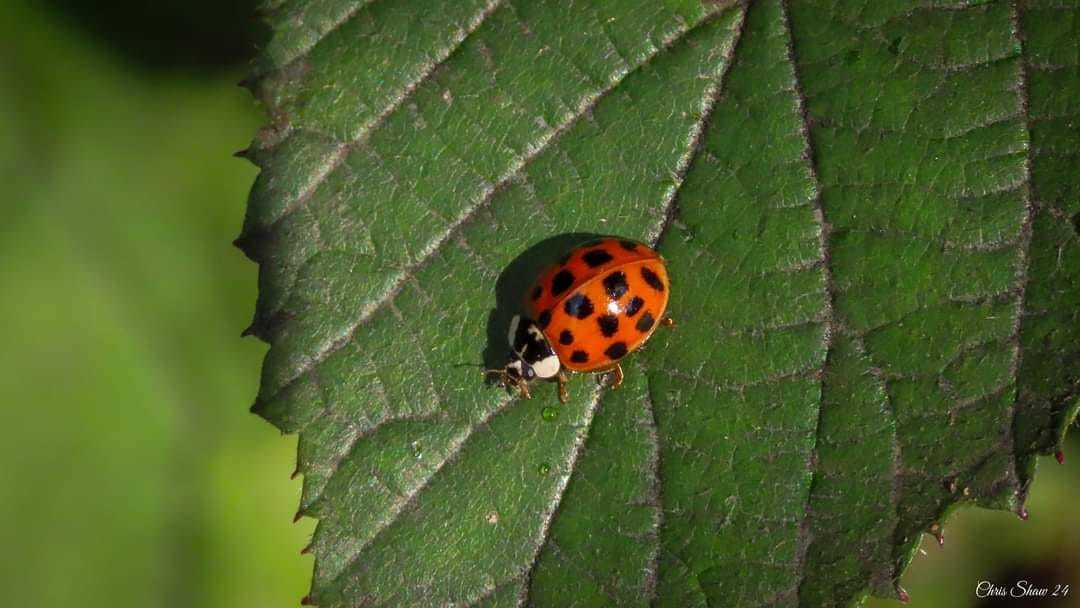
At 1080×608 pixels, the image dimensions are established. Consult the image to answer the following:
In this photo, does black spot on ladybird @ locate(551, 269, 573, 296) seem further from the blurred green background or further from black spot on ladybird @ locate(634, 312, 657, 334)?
the blurred green background

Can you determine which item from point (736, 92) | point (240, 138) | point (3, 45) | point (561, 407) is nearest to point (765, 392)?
point (561, 407)

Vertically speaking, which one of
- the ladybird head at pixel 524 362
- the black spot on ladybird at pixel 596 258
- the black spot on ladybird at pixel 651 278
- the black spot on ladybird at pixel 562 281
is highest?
the black spot on ladybird at pixel 596 258

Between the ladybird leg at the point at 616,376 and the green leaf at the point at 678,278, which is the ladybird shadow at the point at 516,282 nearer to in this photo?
the green leaf at the point at 678,278

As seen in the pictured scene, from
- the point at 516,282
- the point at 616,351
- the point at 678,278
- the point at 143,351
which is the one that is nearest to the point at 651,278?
the point at 678,278

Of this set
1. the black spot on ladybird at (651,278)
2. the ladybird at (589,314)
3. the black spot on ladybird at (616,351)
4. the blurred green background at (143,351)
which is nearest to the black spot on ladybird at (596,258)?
the ladybird at (589,314)

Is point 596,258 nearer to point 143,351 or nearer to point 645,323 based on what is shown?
point 645,323

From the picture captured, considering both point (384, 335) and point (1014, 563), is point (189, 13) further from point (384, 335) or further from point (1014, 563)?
point (1014, 563)

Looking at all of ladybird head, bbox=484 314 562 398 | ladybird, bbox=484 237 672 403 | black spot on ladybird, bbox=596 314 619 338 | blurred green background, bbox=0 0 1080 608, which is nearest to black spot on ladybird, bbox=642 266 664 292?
ladybird, bbox=484 237 672 403
